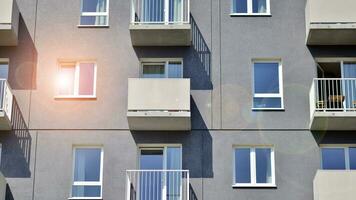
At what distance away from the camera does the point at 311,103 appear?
24.3 m

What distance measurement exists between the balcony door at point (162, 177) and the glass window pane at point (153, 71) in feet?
8.12

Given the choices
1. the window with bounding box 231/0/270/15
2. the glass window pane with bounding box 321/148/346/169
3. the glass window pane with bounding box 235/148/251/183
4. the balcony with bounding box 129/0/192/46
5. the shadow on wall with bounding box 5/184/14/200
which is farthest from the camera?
the window with bounding box 231/0/270/15

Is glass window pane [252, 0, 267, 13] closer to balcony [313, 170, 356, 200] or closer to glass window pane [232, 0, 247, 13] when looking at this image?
glass window pane [232, 0, 247, 13]

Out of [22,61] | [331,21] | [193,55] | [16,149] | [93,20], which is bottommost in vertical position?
[16,149]

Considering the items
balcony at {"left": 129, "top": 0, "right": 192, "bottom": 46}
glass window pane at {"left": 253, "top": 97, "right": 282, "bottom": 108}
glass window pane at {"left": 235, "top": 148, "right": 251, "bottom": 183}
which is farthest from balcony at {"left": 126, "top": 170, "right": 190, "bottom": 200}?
balcony at {"left": 129, "top": 0, "right": 192, "bottom": 46}

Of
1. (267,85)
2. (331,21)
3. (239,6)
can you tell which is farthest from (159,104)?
(331,21)

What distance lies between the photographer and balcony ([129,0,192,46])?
24.6 metres

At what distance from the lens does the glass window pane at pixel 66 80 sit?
82.2 feet

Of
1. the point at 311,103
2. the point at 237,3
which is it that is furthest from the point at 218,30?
the point at 311,103

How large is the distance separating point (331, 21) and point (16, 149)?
404 inches

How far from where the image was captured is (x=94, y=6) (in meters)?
26.1

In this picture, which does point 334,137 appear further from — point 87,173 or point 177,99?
point 87,173

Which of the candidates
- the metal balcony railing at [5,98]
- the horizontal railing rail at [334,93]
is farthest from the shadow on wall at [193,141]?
the metal balcony railing at [5,98]

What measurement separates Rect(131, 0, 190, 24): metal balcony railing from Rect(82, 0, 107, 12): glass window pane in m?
1.27
